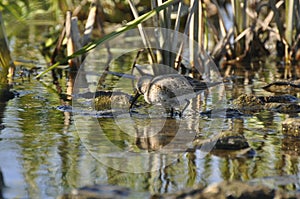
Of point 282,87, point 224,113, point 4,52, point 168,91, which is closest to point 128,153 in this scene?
point 168,91

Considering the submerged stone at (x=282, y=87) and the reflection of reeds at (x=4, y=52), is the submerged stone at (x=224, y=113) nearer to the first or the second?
the submerged stone at (x=282, y=87)

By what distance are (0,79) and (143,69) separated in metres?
1.25

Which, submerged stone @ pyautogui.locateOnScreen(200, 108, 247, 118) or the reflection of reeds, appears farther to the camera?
the reflection of reeds

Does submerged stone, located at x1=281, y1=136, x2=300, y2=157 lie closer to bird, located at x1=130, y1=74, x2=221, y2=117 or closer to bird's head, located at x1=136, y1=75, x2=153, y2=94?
bird, located at x1=130, y1=74, x2=221, y2=117

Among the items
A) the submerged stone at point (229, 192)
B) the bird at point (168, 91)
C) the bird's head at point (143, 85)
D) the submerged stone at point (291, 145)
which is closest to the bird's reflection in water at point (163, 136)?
the bird at point (168, 91)

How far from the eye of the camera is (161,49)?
17.1 ft

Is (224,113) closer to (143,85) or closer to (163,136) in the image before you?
(143,85)

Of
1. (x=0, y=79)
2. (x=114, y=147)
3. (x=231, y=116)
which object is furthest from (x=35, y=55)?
(x=114, y=147)

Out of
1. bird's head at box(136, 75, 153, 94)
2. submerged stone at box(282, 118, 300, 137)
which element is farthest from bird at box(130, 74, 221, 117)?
submerged stone at box(282, 118, 300, 137)

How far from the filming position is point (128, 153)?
11.2 feet

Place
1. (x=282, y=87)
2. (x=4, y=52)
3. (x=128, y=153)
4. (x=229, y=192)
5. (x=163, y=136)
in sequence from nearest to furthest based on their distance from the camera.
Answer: (x=229, y=192) < (x=128, y=153) < (x=163, y=136) < (x=4, y=52) < (x=282, y=87)

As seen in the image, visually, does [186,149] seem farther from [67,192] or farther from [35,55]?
[35,55]

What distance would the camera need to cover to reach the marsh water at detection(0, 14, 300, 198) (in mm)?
2886

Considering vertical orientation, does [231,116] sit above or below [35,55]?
below
